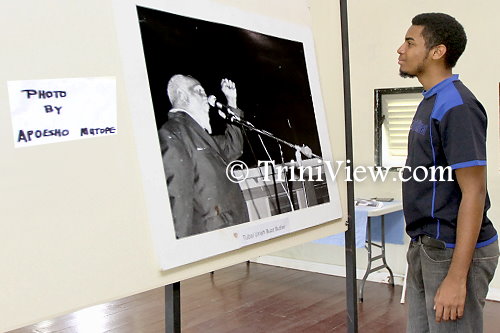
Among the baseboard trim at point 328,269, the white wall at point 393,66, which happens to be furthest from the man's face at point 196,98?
the baseboard trim at point 328,269

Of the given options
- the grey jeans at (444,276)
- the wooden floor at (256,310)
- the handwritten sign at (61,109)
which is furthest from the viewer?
the wooden floor at (256,310)

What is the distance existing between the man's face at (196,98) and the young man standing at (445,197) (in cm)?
68

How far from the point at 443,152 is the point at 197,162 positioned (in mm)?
745

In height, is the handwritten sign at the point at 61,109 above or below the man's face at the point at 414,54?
below

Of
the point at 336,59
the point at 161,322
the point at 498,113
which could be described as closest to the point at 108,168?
the point at 336,59

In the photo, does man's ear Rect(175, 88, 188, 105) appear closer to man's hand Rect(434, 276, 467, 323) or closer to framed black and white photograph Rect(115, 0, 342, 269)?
framed black and white photograph Rect(115, 0, 342, 269)

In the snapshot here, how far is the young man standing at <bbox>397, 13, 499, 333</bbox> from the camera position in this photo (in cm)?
149

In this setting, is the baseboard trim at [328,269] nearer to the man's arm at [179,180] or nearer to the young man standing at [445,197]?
the young man standing at [445,197]

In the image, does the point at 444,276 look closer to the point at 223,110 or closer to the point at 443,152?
the point at 443,152

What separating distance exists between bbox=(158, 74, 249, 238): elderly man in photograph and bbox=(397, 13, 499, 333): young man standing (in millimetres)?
574

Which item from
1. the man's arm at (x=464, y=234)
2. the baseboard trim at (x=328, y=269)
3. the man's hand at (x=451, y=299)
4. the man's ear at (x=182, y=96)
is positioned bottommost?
the baseboard trim at (x=328, y=269)

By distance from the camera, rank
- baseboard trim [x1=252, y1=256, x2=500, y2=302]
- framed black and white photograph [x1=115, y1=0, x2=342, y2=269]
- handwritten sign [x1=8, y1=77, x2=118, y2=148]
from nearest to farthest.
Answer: handwritten sign [x1=8, y1=77, x2=118, y2=148]
framed black and white photograph [x1=115, y1=0, x2=342, y2=269]
baseboard trim [x1=252, y1=256, x2=500, y2=302]

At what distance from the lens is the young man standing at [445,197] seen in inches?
58.8

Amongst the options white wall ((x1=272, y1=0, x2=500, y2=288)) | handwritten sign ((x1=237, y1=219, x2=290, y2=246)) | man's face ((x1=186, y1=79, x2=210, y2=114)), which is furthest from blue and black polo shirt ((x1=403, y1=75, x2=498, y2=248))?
white wall ((x1=272, y1=0, x2=500, y2=288))
